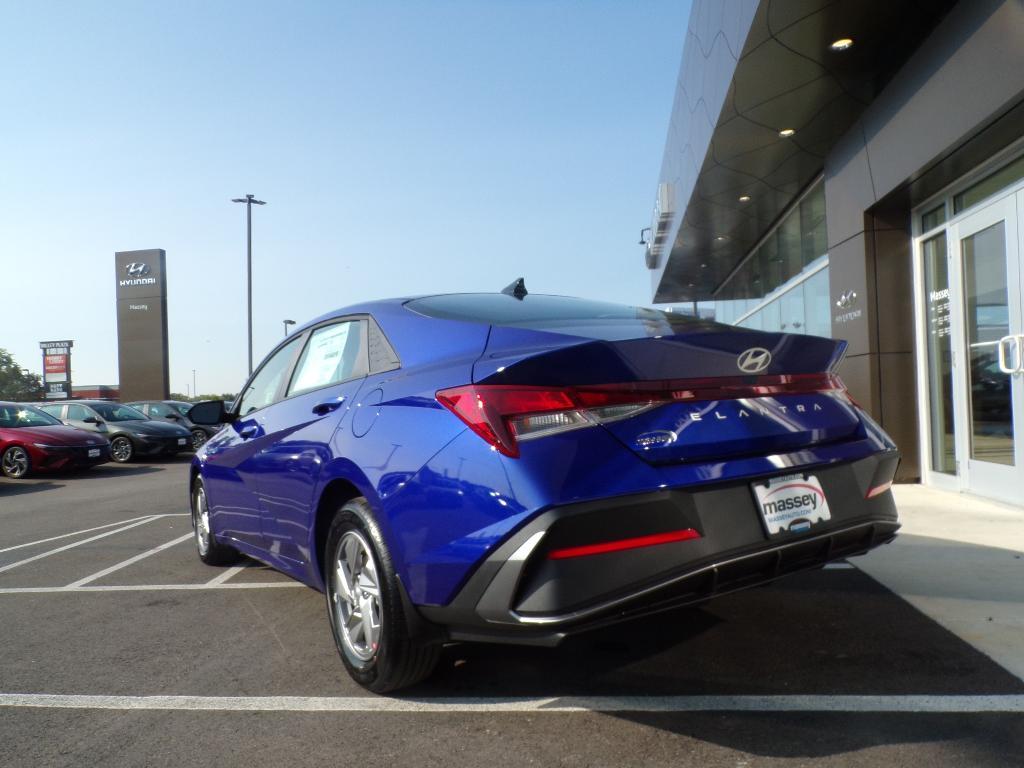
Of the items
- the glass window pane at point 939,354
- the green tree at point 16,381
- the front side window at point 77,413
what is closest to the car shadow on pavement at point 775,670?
the glass window pane at point 939,354

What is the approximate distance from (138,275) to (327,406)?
39663 mm

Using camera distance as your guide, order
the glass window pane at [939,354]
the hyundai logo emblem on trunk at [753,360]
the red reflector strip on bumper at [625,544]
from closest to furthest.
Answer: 1. the red reflector strip on bumper at [625,544]
2. the hyundai logo emblem on trunk at [753,360]
3. the glass window pane at [939,354]

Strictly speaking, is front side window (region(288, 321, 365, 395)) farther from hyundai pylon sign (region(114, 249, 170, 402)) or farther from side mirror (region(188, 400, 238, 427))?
hyundai pylon sign (region(114, 249, 170, 402))

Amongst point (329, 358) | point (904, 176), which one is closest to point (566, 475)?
point (329, 358)

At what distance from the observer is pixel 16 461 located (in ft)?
46.7

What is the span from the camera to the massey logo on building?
38812 millimetres

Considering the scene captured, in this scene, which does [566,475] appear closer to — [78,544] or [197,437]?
[78,544]

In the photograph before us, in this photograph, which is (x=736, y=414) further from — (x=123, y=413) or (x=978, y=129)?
(x=123, y=413)

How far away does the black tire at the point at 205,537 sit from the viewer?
5.37 metres

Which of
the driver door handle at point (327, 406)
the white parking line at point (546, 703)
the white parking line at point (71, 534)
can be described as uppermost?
the driver door handle at point (327, 406)

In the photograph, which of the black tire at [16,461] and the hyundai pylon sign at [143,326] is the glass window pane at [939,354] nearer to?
the black tire at [16,461]

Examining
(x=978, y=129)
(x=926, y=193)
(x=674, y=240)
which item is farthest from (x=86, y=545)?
(x=674, y=240)

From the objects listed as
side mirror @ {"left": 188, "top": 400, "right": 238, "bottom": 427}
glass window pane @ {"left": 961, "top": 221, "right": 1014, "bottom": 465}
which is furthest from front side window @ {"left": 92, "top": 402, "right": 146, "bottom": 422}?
glass window pane @ {"left": 961, "top": 221, "right": 1014, "bottom": 465}

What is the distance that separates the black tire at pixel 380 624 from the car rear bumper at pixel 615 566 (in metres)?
0.18
